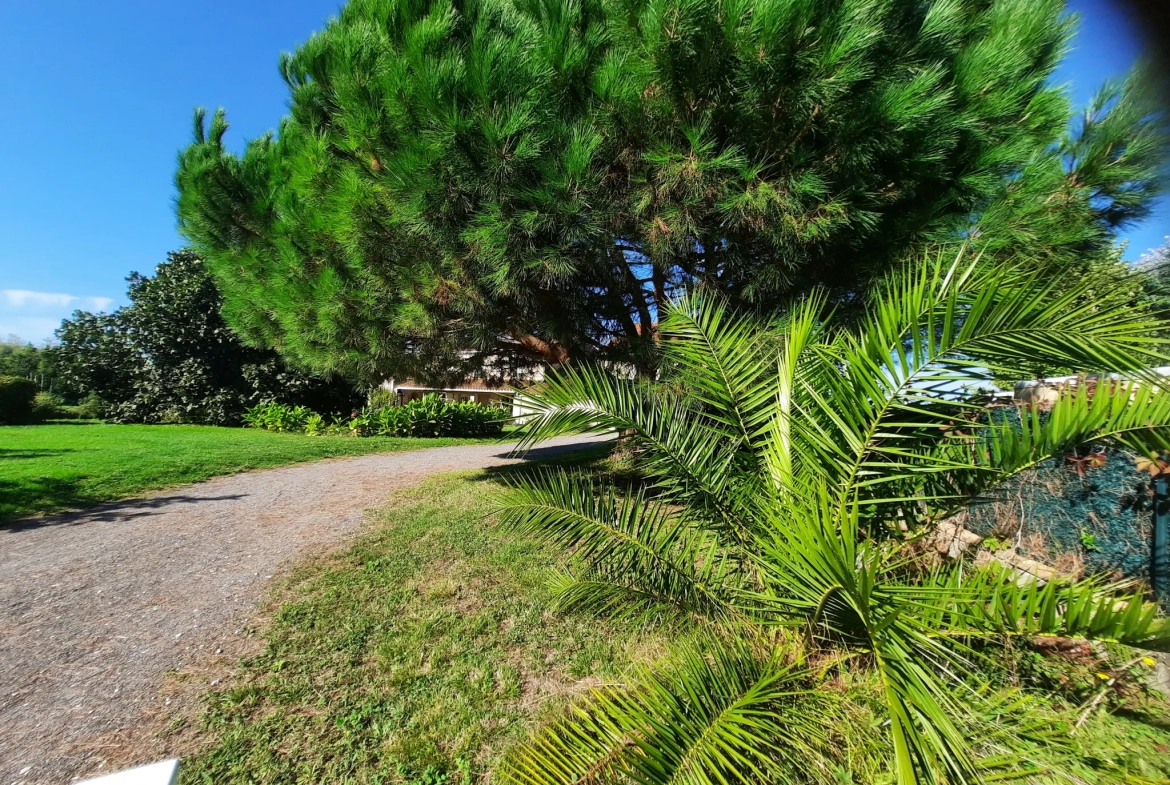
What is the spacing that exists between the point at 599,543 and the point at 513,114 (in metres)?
3.56

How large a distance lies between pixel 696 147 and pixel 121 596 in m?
5.51

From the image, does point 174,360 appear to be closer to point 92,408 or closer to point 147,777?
point 92,408

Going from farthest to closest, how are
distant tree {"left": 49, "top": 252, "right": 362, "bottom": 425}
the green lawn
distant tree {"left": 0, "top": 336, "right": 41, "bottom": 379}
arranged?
distant tree {"left": 0, "top": 336, "right": 41, "bottom": 379}
distant tree {"left": 49, "top": 252, "right": 362, "bottom": 425}
the green lawn

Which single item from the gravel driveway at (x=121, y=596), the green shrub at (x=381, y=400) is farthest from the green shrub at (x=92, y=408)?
the gravel driveway at (x=121, y=596)

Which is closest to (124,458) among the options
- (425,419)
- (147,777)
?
(425,419)

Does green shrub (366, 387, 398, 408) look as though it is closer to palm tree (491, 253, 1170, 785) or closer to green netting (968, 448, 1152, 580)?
palm tree (491, 253, 1170, 785)

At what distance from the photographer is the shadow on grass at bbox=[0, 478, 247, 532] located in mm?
5615

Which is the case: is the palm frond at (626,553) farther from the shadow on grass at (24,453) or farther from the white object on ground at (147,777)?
the shadow on grass at (24,453)

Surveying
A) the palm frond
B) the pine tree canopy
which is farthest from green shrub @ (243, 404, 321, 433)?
the palm frond

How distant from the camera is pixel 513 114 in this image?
173 inches

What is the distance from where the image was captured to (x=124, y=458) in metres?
8.62

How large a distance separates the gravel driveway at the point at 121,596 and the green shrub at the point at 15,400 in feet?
55.4

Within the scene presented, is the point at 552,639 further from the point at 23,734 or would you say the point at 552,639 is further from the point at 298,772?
the point at 23,734

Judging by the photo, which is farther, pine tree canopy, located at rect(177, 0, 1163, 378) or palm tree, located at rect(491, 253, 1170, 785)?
pine tree canopy, located at rect(177, 0, 1163, 378)
